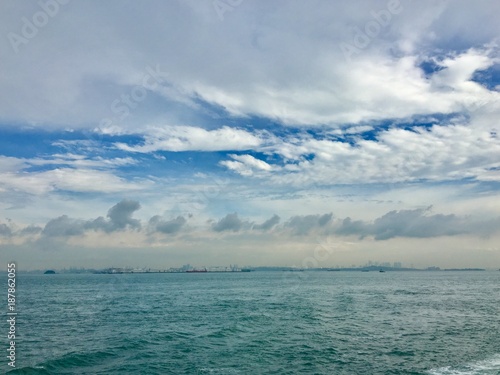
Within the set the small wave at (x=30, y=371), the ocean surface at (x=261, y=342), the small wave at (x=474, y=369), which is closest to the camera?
the small wave at (x=474, y=369)

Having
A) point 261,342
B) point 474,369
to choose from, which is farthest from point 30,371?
point 474,369

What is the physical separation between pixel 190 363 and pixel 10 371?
54.5 ft

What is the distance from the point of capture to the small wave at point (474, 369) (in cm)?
3316

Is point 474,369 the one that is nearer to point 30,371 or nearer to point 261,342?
point 261,342

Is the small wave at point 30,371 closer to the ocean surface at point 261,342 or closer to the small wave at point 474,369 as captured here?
the ocean surface at point 261,342

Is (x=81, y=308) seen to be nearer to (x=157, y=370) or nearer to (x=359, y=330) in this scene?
(x=157, y=370)

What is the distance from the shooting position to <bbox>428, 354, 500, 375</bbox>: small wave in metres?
33.2

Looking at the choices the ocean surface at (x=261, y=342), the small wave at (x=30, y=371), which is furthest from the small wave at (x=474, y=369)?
the small wave at (x=30, y=371)

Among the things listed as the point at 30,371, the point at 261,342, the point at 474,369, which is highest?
the point at 30,371

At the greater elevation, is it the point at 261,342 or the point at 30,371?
the point at 30,371

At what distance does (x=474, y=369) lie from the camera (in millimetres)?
34375

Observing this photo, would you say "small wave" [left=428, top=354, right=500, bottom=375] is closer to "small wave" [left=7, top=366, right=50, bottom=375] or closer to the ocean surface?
the ocean surface

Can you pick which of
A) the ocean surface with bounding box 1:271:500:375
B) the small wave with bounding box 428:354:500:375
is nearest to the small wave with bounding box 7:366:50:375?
the ocean surface with bounding box 1:271:500:375

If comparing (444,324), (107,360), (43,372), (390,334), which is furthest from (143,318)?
(444,324)
